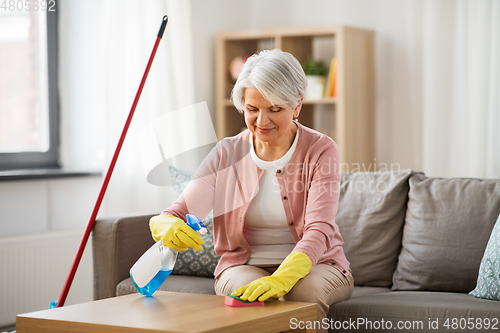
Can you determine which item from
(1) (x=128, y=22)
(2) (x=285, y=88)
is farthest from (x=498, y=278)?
(1) (x=128, y=22)

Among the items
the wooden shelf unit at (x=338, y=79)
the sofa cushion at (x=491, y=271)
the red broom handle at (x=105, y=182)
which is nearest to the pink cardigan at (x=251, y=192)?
the red broom handle at (x=105, y=182)

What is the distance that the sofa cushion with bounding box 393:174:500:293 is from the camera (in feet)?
6.35

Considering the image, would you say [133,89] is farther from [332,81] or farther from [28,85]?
[332,81]

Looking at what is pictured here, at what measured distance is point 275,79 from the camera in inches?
63.0

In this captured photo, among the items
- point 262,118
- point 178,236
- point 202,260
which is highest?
point 262,118

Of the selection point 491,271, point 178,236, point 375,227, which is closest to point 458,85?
point 375,227

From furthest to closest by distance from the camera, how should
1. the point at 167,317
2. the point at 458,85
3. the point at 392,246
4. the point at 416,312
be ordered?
1. the point at 458,85
2. the point at 392,246
3. the point at 416,312
4. the point at 167,317

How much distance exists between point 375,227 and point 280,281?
2.53ft

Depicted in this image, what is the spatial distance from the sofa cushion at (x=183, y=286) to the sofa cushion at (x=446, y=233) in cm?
65

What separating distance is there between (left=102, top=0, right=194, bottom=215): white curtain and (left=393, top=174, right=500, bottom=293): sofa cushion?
4.62 ft

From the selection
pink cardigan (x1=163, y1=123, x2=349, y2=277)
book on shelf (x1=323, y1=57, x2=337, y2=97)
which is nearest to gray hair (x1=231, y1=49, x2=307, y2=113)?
pink cardigan (x1=163, y1=123, x2=349, y2=277)

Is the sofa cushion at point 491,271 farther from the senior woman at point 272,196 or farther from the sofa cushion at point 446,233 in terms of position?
the senior woman at point 272,196

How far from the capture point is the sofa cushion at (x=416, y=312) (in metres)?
1.64

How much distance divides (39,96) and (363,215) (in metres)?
1.71
